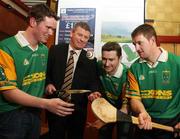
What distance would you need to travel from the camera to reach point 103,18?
3.55 metres

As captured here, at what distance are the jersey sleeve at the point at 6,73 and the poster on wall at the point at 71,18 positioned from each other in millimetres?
1739

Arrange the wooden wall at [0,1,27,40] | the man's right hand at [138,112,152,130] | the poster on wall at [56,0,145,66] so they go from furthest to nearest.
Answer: the poster on wall at [56,0,145,66]
the wooden wall at [0,1,27,40]
the man's right hand at [138,112,152,130]

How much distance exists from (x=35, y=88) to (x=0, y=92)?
0.22 m

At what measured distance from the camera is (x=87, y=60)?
2510mm

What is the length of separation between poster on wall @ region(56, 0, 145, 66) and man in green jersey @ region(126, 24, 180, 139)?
126cm

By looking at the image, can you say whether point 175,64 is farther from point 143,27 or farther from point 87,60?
point 87,60

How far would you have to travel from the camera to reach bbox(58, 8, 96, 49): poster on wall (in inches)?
138

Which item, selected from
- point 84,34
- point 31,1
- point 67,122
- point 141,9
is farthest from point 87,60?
point 31,1

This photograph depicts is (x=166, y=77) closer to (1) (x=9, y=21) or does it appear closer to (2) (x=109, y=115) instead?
(2) (x=109, y=115)

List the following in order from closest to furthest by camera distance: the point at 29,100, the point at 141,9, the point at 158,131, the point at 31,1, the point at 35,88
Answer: the point at 29,100
the point at 35,88
the point at 158,131
the point at 141,9
the point at 31,1

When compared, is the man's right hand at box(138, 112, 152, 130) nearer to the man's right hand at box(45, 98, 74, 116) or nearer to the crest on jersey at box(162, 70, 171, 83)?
the crest on jersey at box(162, 70, 171, 83)

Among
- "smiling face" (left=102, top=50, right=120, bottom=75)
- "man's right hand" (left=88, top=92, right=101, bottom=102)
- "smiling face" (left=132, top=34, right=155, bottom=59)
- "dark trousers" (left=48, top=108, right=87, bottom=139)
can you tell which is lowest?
"dark trousers" (left=48, top=108, right=87, bottom=139)

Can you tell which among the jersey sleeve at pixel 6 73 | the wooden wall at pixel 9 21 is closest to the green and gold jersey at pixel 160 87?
the jersey sleeve at pixel 6 73

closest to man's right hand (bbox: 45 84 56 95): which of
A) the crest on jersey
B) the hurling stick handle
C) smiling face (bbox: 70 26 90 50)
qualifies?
smiling face (bbox: 70 26 90 50)
